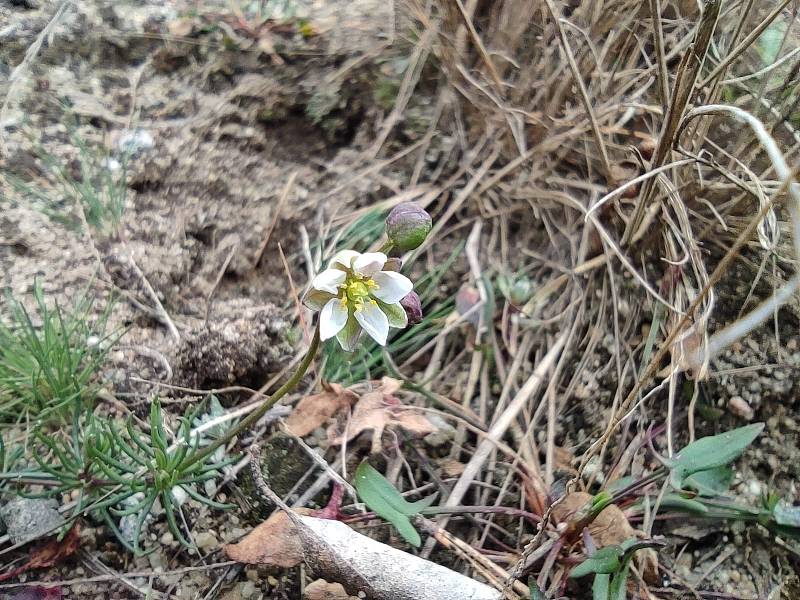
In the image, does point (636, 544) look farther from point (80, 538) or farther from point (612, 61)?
point (612, 61)

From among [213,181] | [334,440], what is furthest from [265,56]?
[334,440]

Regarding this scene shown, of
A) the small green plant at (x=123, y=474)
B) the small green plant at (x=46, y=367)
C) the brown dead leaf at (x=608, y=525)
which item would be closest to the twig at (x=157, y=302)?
the small green plant at (x=46, y=367)

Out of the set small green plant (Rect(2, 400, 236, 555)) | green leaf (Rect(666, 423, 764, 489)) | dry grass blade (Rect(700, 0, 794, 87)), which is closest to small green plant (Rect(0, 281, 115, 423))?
small green plant (Rect(2, 400, 236, 555))

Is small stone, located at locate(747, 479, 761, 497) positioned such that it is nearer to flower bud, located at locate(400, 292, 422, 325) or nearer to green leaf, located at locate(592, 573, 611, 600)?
green leaf, located at locate(592, 573, 611, 600)

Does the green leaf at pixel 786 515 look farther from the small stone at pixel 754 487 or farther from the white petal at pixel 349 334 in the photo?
the white petal at pixel 349 334

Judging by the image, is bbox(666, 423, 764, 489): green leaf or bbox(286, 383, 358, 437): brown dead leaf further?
bbox(286, 383, 358, 437): brown dead leaf

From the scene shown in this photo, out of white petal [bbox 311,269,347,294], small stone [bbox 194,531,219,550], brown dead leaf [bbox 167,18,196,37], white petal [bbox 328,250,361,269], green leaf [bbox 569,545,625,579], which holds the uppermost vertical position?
brown dead leaf [bbox 167,18,196,37]
